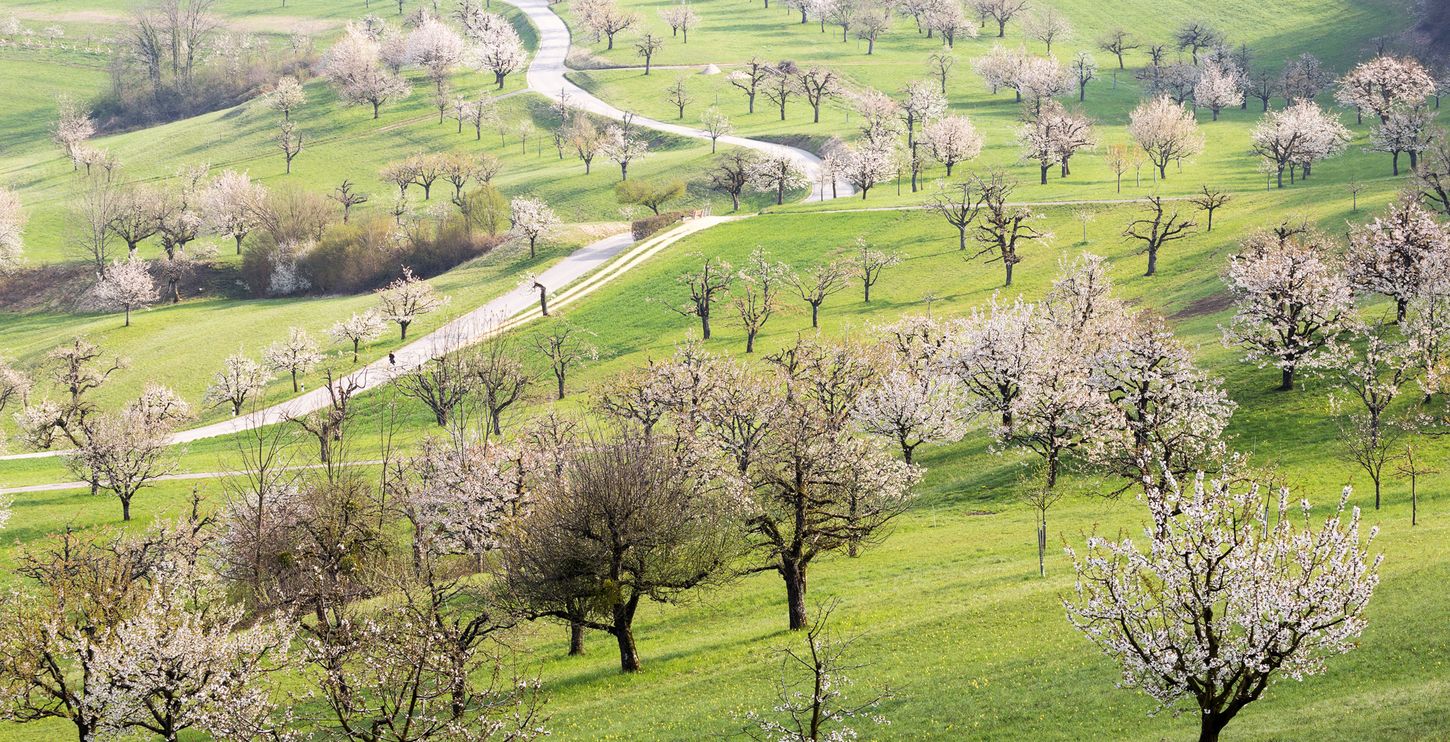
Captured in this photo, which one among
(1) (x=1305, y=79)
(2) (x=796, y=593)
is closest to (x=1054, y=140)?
(1) (x=1305, y=79)

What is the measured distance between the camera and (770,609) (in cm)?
5191

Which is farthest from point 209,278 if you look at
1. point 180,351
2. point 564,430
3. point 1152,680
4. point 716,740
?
point 1152,680

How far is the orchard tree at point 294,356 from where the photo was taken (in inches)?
4264

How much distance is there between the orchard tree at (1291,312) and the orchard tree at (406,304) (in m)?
74.8

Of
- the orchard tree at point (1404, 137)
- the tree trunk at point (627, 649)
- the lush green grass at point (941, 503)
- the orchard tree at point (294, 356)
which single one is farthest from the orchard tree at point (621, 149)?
the tree trunk at point (627, 649)

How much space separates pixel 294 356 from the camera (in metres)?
108

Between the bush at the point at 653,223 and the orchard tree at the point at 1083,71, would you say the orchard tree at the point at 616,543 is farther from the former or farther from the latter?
the orchard tree at the point at 1083,71

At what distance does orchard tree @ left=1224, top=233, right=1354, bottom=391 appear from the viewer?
6781 centimetres

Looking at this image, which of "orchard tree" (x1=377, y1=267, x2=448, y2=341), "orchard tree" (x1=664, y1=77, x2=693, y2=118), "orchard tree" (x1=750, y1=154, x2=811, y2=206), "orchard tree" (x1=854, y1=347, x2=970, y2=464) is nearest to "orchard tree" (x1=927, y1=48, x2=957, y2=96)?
"orchard tree" (x1=664, y1=77, x2=693, y2=118)

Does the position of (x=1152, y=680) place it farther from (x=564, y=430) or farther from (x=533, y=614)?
(x=564, y=430)

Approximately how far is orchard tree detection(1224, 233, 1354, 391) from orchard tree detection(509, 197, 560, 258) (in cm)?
8333

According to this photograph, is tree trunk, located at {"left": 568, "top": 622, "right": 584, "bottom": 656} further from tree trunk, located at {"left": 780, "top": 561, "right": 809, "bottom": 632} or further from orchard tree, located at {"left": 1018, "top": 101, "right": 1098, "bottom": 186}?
orchard tree, located at {"left": 1018, "top": 101, "right": 1098, "bottom": 186}

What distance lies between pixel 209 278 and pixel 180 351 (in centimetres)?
3338

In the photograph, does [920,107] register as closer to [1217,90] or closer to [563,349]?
[1217,90]
